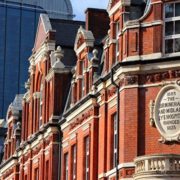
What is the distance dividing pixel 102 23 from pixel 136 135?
14.6 metres

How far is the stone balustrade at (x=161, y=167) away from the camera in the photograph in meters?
45.3

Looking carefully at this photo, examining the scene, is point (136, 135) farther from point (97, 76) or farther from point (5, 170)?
point (5, 170)

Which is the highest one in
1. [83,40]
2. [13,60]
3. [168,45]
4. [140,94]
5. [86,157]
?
[13,60]

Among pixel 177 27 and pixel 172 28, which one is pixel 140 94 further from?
pixel 177 27

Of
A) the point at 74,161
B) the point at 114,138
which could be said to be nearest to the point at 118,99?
the point at 114,138

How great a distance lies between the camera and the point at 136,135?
49.4 meters

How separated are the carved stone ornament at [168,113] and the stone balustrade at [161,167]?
8.90 ft

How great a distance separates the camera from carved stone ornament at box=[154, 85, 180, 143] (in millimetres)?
48344

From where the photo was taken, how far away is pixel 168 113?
4869cm

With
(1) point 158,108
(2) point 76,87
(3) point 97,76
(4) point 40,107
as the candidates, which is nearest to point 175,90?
(1) point 158,108

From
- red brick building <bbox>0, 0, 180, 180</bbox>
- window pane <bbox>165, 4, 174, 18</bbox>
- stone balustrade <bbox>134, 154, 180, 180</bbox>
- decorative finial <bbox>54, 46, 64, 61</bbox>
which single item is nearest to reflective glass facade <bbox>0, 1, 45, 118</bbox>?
red brick building <bbox>0, 0, 180, 180</bbox>

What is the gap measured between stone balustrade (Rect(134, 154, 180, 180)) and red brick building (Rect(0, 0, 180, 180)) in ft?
0.15

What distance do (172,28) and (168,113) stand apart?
443 centimetres

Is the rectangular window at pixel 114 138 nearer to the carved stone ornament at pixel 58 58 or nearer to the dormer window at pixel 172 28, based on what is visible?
the dormer window at pixel 172 28
